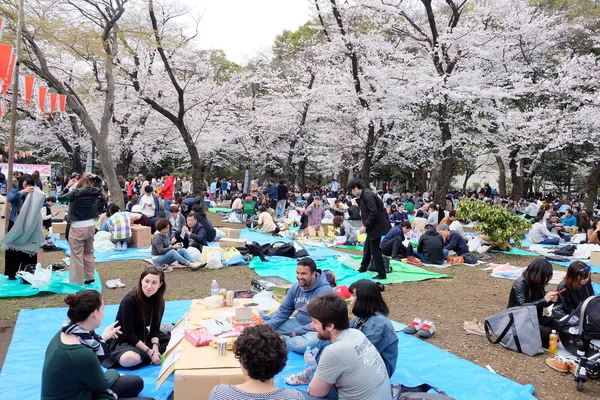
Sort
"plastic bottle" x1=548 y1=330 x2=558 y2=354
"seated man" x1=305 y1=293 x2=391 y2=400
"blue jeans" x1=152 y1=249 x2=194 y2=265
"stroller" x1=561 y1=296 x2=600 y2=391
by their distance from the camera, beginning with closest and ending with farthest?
"seated man" x1=305 y1=293 x2=391 y2=400
"stroller" x1=561 y1=296 x2=600 y2=391
"plastic bottle" x1=548 y1=330 x2=558 y2=354
"blue jeans" x1=152 y1=249 x2=194 y2=265

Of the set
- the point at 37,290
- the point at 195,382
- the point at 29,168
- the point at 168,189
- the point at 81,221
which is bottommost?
the point at 37,290

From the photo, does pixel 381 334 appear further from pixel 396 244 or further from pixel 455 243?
pixel 455 243

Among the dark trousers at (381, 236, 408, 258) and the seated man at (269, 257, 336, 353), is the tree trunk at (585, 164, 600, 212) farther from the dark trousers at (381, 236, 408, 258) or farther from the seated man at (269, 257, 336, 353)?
the seated man at (269, 257, 336, 353)

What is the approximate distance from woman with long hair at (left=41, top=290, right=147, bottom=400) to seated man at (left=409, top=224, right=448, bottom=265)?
7.13 metres

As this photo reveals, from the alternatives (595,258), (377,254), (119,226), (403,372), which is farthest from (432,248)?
(119,226)

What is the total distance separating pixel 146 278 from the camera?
3.63 m

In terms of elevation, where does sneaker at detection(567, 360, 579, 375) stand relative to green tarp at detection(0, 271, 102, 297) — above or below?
above

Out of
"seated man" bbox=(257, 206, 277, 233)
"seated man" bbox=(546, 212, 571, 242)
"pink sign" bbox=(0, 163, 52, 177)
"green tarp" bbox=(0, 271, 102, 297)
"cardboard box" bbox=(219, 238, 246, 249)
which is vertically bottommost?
"green tarp" bbox=(0, 271, 102, 297)

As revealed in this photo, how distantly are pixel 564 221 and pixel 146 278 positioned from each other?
1332 centimetres

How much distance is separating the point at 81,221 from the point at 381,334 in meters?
4.72

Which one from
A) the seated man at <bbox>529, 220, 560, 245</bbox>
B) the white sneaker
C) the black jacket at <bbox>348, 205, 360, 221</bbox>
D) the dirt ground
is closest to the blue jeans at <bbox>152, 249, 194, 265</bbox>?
the dirt ground

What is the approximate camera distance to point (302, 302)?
4195mm

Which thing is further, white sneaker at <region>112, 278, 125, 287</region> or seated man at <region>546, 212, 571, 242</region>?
seated man at <region>546, 212, 571, 242</region>

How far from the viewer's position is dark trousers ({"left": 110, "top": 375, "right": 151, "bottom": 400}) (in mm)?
2980
